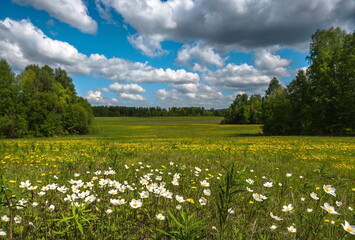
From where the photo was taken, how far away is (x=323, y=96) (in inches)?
1086

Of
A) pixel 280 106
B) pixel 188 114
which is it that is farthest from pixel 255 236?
pixel 188 114

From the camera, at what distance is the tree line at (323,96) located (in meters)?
26.0

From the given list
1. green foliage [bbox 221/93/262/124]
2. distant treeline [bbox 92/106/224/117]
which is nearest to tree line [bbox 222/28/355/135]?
green foliage [bbox 221/93/262/124]

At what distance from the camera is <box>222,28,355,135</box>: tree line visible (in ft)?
85.2

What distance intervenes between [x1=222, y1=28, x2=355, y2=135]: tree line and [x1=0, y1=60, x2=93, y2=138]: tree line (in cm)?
3926

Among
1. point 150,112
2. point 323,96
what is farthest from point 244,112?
point 150,112

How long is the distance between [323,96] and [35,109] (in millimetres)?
48867

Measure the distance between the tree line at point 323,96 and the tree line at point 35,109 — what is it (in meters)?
39.3

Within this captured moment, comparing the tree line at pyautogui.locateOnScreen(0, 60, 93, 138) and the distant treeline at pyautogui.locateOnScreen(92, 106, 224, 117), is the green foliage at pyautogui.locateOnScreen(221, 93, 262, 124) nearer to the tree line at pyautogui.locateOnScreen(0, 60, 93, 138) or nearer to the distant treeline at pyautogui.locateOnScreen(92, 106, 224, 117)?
the tree line at pyautogui.locateOnScreen(0, 60, 93, 138)

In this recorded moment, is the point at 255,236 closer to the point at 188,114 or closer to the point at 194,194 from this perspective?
the point at 194,194

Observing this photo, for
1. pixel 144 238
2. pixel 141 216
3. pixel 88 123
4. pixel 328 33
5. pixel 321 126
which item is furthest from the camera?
pixel 88 123

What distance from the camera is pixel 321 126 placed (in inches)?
1114

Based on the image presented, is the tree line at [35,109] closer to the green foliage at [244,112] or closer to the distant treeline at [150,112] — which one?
the green foliage at [244,112]

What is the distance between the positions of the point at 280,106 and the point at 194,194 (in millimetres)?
33845
